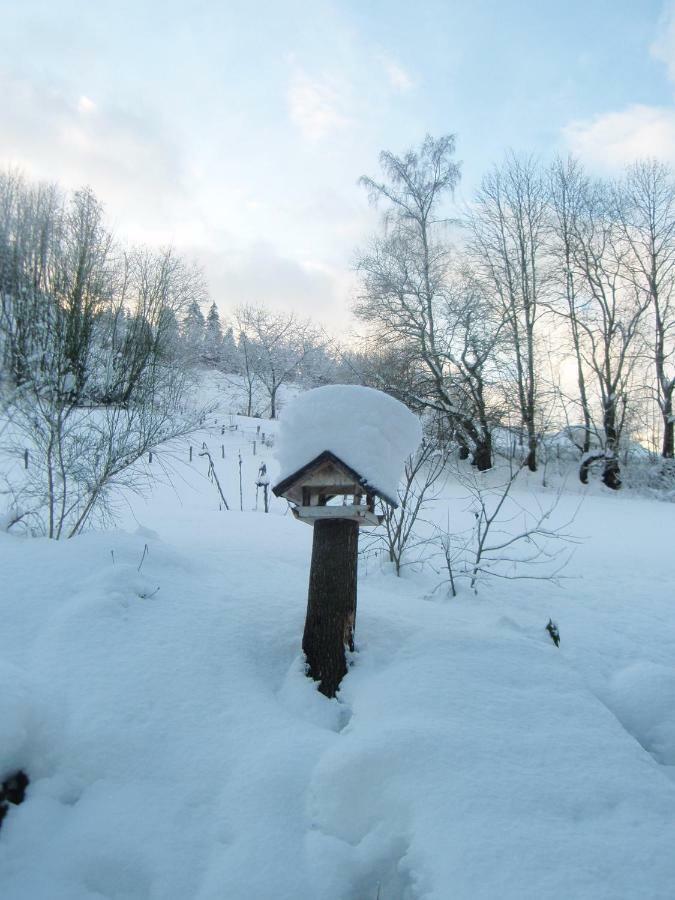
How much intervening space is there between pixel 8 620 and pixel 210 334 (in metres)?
47.0

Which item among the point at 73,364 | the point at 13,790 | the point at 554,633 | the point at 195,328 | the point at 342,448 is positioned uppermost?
the point at 195,328

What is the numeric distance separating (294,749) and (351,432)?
5.65 ft

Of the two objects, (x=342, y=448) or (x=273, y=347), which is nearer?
(x=342, y=448)

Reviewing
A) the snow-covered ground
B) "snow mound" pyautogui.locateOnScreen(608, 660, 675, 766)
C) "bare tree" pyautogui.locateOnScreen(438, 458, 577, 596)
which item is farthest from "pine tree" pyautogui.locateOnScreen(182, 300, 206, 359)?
"snow mound" pyautogui.locateOnScreen(608, 660, 675, 766)

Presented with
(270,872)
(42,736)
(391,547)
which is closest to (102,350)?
(391,547)

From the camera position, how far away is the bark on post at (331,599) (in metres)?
3.10

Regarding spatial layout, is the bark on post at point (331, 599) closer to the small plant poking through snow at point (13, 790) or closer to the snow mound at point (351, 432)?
the snow mound at point (351, 432)

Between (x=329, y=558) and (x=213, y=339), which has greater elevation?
(x=213, y=339)

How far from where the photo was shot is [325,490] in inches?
124

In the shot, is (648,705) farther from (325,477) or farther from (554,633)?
(325,477)

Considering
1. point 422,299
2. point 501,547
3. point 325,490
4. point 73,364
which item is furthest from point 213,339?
point 325,490

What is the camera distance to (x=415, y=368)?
16781mm

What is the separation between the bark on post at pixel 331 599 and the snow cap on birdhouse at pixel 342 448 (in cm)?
17

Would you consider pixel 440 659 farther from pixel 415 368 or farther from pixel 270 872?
pixel 415 368
